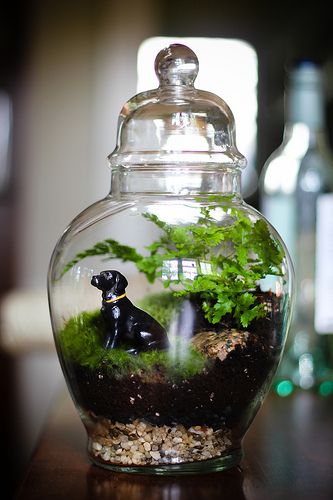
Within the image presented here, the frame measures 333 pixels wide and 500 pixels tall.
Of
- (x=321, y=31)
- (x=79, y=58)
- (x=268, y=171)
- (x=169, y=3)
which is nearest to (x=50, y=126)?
(x=79, y=58)

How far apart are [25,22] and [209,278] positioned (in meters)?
3.40

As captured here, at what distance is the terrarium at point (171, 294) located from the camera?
2.16ft

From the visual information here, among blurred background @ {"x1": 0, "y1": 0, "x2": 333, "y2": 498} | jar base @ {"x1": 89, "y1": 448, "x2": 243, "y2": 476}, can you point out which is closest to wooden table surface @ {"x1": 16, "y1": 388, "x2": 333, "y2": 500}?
jar base @ {"x1": 89, "y1": 448, "x2": 243, "y2": 476}

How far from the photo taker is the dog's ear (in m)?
0.67

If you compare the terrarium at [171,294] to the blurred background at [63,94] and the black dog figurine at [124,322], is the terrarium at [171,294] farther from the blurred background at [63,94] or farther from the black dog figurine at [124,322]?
the blurred background at [63,94]

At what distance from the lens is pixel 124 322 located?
2.14ft

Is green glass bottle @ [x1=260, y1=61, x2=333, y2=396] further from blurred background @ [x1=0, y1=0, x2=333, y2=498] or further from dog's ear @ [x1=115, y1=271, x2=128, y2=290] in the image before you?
blurred background @ [x1=0, y1=0, x2=333, y2=498]

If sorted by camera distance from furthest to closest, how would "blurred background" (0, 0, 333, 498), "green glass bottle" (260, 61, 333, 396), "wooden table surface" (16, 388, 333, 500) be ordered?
"blurred background" (0, 0, 333, 498) → "green glass bottle" (260, 61, 333, 396) → "wooden table surface" (16, 388, 333, 500)

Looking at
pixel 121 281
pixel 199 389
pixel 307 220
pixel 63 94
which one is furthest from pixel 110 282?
pixel 63 94

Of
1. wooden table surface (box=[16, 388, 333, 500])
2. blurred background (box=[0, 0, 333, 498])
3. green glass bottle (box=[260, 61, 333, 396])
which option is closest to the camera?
wooden table surface (box=[16, 388, 333, 500])

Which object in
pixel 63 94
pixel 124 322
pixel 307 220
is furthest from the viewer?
pixel 63 94

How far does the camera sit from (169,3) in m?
3.59

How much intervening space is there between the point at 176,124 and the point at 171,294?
15 cm

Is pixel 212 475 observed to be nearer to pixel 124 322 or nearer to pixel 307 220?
pixel 124 322
